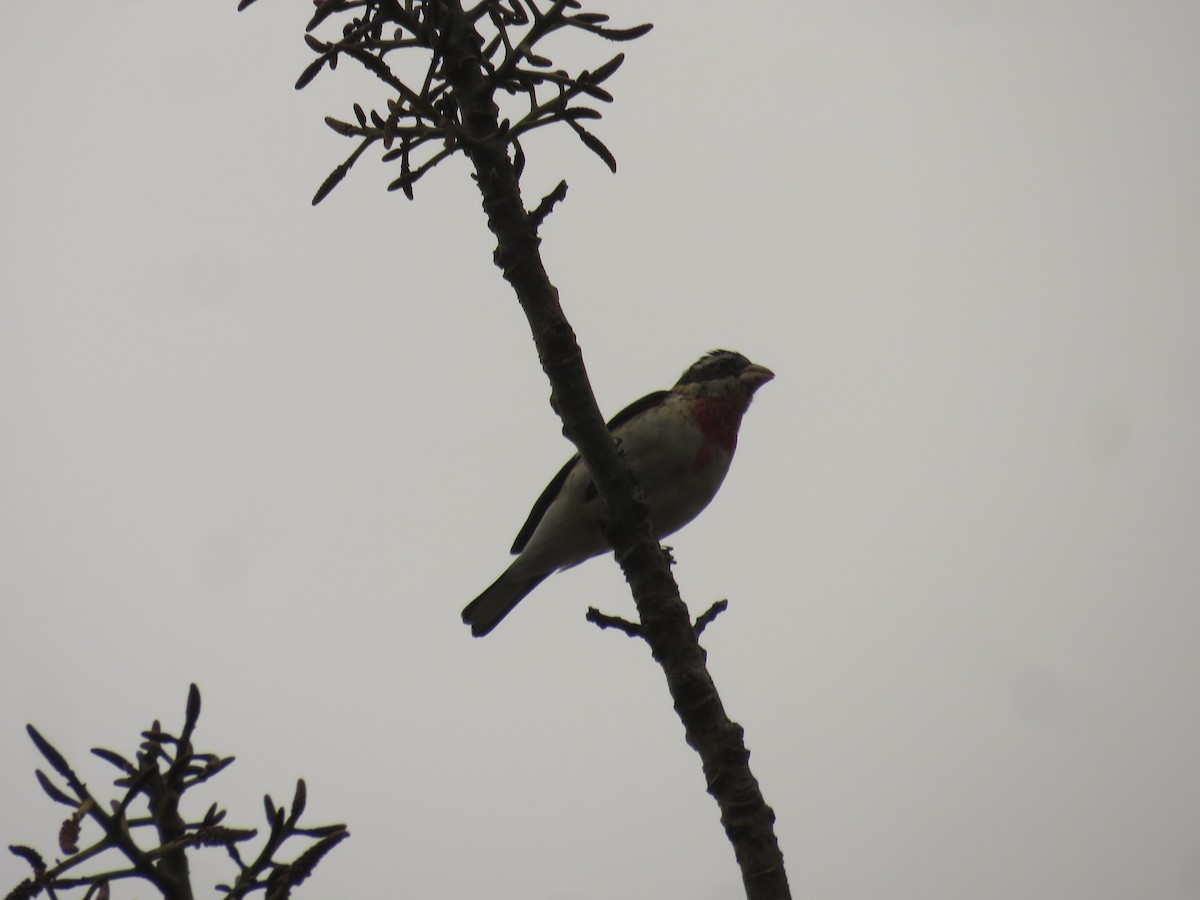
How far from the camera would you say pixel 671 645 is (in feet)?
11.0

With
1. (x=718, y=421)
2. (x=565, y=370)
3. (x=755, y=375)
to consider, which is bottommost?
(x=565, y=370)

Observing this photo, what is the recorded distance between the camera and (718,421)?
22.8 feet

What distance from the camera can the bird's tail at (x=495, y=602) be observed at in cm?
731

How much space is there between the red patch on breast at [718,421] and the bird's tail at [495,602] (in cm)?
131

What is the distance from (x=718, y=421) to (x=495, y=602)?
175 cm

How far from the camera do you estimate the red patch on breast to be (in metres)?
→ 6.76

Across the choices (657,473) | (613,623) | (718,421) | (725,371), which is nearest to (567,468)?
(657,473)

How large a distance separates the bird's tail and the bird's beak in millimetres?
1684

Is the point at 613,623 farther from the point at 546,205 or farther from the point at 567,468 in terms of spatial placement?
the point at 567,468

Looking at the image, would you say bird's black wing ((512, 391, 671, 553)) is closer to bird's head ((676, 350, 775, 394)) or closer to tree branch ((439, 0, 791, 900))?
bird's head ((676, 350, 775, 394))

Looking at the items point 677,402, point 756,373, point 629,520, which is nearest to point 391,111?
point 629,520

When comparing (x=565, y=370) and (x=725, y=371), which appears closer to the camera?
(x=565, y=370)

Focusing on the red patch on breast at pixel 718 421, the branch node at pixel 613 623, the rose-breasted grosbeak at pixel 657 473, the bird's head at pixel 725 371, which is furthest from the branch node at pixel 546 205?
the bird's head at pixel 725 371

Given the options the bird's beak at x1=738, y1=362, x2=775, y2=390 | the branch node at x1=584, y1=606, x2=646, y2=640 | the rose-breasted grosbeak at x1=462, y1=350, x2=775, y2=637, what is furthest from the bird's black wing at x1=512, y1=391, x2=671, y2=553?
the branch node at x1=584, y1=606, x2=646, y2=640
